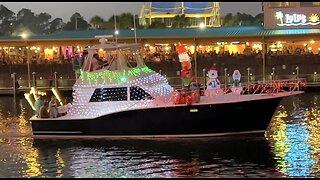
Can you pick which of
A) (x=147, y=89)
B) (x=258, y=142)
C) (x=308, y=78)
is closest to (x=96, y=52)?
(x=147, y=89)

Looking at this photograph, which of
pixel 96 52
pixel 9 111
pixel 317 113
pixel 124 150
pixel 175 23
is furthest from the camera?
pixel 175 23

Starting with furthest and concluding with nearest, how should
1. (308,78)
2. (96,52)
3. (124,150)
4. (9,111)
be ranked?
1. (308,78)
2. (9,111)
3. (96,52)
4. (124,150)

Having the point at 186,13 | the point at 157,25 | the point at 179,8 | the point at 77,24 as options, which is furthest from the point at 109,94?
the point at 77,24

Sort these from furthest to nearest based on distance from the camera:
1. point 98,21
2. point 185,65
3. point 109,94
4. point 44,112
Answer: point 98,21 < point 185,65 < point 44,112 < point 109,94

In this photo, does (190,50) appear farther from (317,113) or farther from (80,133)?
(80,133)

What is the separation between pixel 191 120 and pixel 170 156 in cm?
328

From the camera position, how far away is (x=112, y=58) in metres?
26.2

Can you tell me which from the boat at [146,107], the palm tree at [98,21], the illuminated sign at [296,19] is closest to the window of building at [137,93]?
the boat at [146,107]

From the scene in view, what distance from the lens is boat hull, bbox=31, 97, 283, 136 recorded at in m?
24.0

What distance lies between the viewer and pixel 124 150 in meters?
22.8

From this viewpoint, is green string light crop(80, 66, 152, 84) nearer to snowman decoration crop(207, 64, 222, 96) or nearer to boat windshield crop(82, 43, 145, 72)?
boat windshield crop(82, 43, 145, 72)

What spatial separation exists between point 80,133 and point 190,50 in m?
39.2

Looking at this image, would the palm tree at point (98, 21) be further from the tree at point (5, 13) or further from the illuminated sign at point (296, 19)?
the tree at point (5, 13)

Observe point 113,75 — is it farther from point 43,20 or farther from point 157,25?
point 43,20
